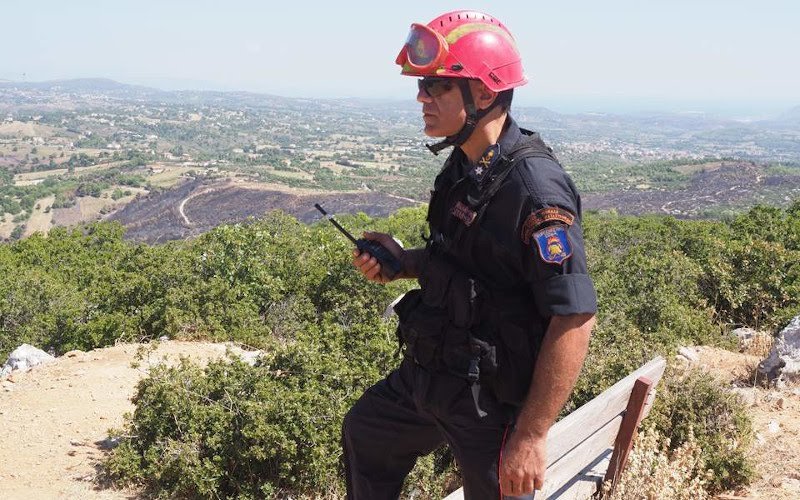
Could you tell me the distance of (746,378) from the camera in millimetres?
5836

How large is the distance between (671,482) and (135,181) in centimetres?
11114

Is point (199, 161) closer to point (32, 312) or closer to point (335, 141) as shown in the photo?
point (335, 141)

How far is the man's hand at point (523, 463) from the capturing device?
1972mm

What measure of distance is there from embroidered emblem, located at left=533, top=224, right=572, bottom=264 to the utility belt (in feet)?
0.84

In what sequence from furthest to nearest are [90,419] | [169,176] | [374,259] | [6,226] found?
[169,176]
[6,226]
[90,419]
[374,259]

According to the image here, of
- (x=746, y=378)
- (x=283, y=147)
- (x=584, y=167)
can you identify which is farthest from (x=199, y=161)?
(x=746, y=378)

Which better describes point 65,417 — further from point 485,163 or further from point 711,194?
point 711,194

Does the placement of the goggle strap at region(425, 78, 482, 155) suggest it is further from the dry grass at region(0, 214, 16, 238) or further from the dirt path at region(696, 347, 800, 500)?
the dry grass at region(0, 214, 16, 238)

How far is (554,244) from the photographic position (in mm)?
1831

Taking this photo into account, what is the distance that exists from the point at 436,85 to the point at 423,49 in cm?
13

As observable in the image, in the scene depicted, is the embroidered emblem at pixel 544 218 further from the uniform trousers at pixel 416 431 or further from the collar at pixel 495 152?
the uniform trousers at pixel 416 431

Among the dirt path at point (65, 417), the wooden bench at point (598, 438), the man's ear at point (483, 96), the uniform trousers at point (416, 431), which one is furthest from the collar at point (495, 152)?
the dirt path at point (65, 417)

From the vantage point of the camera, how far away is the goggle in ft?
6.86

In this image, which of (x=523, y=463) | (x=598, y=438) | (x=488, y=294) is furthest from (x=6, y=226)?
(x=523, y=463)
